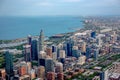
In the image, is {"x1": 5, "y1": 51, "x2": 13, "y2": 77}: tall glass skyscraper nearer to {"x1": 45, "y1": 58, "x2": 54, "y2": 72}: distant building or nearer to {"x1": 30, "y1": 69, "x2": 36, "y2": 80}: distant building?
{"x1": 30, "y1": 69, "x2": 36, "y2": 80}: distant building

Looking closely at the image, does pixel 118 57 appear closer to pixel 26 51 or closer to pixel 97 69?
pixel 97 69

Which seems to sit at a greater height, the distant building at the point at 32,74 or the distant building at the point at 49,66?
the distant building at the point at 49,66

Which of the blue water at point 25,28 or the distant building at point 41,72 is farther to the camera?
the blue water at point 25,28

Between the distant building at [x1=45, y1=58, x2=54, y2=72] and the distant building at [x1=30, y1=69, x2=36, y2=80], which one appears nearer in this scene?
the distant building at [x1=30, y1=69, x2=36, y2=80]

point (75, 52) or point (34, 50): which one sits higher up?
point (34, 50)

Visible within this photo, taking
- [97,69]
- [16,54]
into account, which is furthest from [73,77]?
[16,54]

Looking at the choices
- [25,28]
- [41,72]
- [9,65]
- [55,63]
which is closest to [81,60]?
[55,63]

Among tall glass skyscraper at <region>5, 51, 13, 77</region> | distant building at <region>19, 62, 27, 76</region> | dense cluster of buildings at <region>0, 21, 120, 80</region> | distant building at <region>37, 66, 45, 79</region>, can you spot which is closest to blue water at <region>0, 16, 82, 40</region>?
dense cluster of buildings at <region>0, 21, 120, 80</region>

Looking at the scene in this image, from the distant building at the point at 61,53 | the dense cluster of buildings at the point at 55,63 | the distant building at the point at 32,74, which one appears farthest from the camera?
the distant building at the point at 61,53

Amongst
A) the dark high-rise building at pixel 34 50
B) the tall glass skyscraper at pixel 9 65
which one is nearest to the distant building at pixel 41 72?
the tall glass skyscraper at pixel 9 65

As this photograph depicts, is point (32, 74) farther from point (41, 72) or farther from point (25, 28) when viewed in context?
point (25, 28)

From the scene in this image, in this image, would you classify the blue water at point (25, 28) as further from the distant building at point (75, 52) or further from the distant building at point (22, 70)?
the distant building at point (22, 70)
